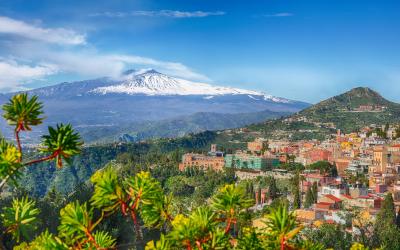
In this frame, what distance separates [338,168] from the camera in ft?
192

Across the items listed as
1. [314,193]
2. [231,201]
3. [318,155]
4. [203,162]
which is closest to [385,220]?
[314,193]

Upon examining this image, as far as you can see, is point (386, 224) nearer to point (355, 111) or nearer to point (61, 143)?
point (61, 143)

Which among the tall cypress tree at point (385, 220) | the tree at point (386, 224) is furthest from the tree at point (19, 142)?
the tall cypress tree at point (385, 220)

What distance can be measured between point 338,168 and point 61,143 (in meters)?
58.1

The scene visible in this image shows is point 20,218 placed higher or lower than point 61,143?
lower

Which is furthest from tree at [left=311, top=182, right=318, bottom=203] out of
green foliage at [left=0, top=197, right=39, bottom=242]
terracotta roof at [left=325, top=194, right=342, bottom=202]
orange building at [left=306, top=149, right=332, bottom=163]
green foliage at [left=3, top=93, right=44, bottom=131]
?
green foliage at [left=3, top=93, right=44, bottom=131]

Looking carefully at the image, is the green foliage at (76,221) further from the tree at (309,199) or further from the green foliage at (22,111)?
the tree at (309,199)

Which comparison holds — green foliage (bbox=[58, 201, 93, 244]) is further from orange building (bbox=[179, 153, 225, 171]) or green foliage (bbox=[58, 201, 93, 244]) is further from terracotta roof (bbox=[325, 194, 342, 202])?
orange building (bbox=[179, 153, 225, 171])

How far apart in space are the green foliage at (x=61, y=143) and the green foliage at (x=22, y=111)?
0.14m

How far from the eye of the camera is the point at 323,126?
Result: 116938mm

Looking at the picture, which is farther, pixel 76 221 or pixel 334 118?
pixel 334 118

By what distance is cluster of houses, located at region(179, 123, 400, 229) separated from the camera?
38.1 meters

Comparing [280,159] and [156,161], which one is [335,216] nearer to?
[280,159]

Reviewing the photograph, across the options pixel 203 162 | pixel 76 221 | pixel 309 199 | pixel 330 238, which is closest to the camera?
pixel 76 221
